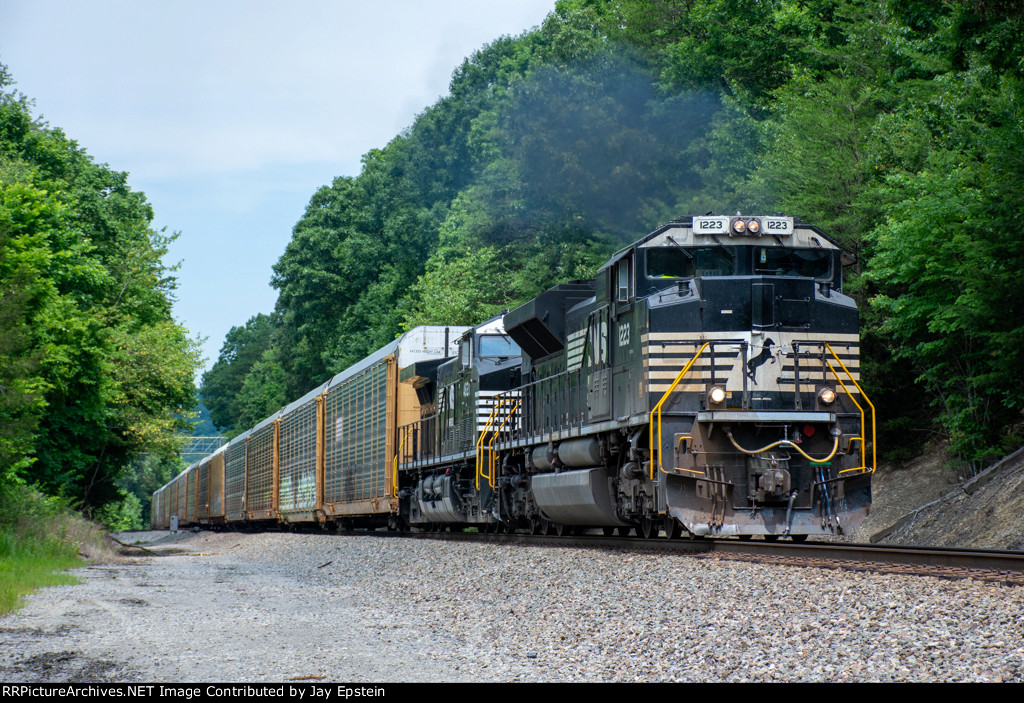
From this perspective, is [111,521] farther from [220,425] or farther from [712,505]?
[220,425]

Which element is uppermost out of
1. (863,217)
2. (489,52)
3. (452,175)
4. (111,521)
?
(489,52)

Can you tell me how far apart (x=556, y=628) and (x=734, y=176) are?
2552 centimetres

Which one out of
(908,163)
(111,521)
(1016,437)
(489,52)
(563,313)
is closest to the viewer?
(563,313)

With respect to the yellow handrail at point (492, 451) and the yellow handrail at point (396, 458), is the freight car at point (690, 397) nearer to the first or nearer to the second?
the yellow handrail at point (492, 451)

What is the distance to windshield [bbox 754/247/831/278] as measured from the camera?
12.1 metres

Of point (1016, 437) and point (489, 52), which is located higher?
point (489, 52)

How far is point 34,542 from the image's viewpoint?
18016mm

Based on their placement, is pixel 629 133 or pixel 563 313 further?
pixel 629 133

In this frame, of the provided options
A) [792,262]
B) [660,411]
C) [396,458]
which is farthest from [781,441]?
[396,458]

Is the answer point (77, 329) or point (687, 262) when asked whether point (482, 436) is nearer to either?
point (687, 262)

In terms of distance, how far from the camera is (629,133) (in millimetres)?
34594

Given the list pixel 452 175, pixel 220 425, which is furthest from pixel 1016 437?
pixel 220 425
